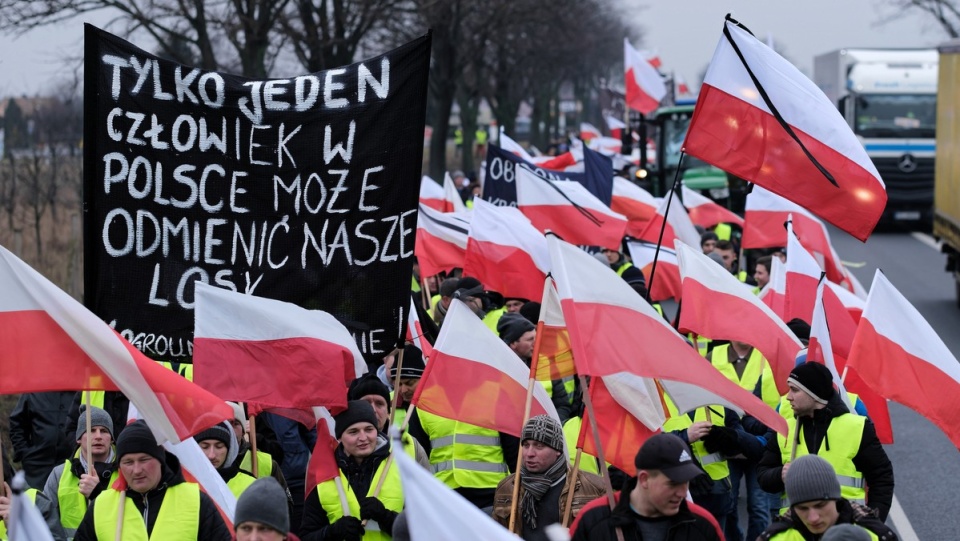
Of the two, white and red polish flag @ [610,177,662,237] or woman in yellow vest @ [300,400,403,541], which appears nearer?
woman in yellow vest @ [300,400,403,541]

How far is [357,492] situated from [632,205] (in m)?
10.2

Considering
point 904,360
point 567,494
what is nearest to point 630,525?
point 567,494

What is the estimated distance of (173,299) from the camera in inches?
271

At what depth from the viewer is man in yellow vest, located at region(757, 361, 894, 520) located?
6.88 metres

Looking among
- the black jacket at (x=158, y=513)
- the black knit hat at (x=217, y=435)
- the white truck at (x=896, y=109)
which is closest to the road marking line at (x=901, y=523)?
the black knit hat at (x=217, y=435)

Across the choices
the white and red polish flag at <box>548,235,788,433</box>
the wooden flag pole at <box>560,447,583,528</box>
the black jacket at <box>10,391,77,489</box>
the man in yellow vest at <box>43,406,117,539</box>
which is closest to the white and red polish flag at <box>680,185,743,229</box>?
the black jacket at <box>10,391,77,489</box>

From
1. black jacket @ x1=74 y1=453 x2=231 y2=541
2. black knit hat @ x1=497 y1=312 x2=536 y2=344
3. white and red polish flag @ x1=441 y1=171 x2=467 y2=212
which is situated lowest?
black jacket @ x1=74 y1=453 x2=231 y2=541

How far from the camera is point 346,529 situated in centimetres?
614

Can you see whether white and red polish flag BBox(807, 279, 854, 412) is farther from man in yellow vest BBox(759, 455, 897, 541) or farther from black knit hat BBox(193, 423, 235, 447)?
black knit hat BBox(193, 423, 235, 447)

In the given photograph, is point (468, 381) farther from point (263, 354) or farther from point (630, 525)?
point (630, 525)

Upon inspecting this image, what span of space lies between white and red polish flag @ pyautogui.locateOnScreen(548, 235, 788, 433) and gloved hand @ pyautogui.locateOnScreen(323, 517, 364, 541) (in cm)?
118

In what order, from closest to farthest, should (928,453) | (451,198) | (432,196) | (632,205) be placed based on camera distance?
1. (928,453)
2. (451,198)
3. (632,205)
4. (432,196)

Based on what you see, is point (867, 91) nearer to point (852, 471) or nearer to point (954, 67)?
point (954, 67)

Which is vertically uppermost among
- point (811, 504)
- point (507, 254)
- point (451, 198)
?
point (451, 198)
